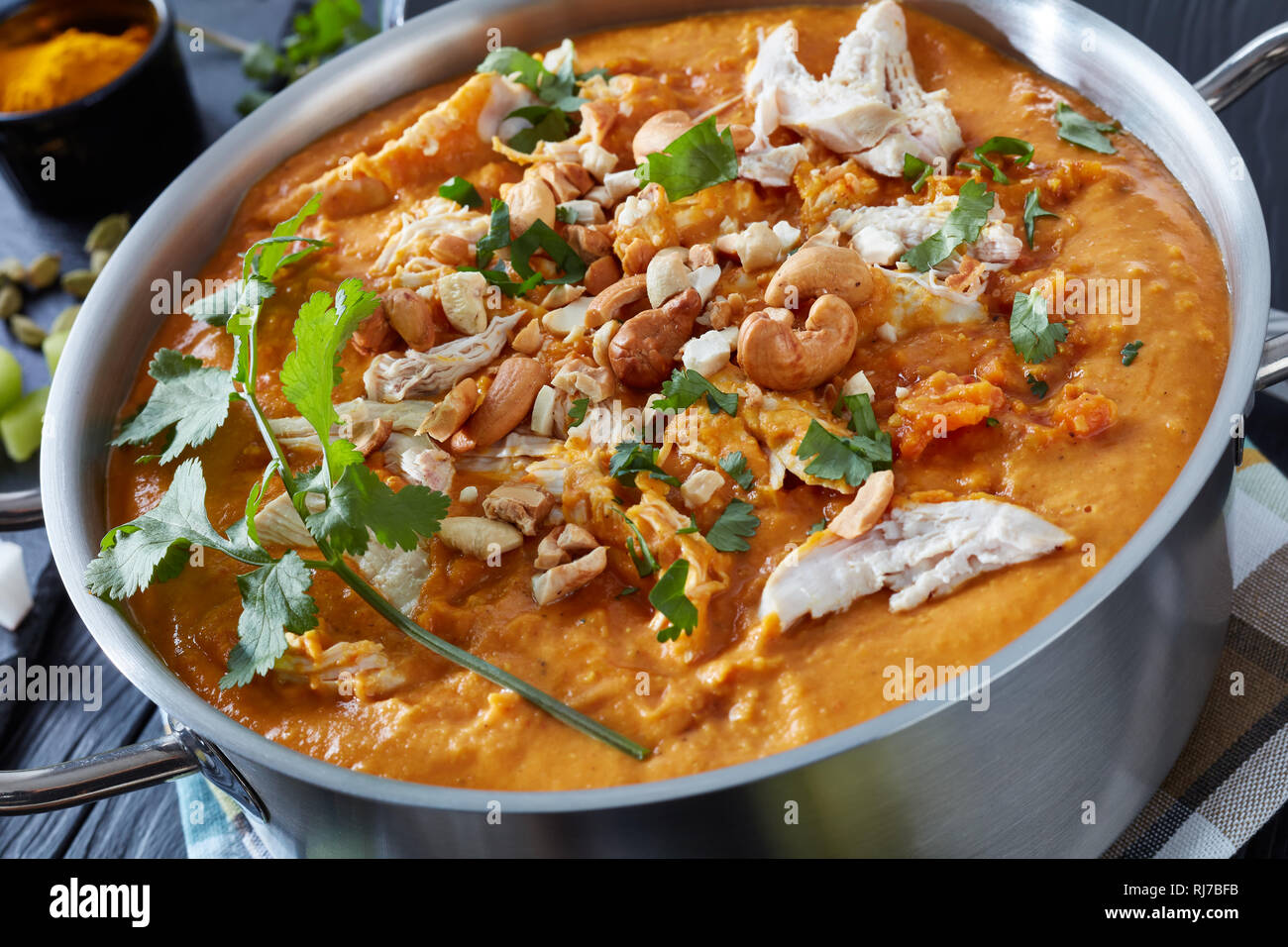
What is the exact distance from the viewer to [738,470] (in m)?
2.70

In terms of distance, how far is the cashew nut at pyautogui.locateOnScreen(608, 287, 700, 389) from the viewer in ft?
9.48

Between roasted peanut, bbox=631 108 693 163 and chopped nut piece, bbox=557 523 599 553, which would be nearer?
chopped nut piece, bbox=557 523 599 553

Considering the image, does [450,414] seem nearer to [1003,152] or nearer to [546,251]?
[546,251]

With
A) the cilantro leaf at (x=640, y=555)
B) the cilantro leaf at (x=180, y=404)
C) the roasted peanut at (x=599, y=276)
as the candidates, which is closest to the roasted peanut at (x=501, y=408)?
the roasted peanut at (x=599, y=276)

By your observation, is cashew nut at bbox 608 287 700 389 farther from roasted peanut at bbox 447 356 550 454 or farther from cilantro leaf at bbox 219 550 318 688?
cilantro leaf at bbox 219 550 318 688

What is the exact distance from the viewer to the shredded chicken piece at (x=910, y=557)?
244cm

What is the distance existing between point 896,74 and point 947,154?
1.12 feet

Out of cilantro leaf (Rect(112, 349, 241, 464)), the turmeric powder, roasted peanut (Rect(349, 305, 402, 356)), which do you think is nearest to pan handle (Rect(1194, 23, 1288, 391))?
roasted peanut (Rect(349, 305, 402, 356))

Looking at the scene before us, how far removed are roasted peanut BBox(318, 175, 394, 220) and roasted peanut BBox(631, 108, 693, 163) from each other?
73cm

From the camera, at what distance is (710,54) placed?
3824 millimetres

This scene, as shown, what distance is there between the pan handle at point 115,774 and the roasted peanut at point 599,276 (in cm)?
142

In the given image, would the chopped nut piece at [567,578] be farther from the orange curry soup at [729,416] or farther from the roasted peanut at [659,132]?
the roasted peanut at [659,132]

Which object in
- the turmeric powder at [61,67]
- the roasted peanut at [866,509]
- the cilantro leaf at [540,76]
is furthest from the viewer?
the turmeric powder at [61,67]
